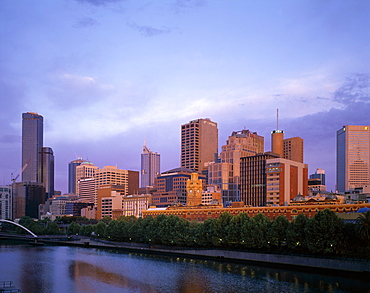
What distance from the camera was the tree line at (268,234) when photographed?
3541 inches

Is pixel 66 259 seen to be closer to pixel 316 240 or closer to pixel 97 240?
pixel 97 240

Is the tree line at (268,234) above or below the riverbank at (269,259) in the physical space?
above

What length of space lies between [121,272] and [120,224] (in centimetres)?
6928

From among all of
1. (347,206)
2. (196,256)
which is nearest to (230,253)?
(196,256)

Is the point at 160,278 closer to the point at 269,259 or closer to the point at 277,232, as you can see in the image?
the point at 269,259

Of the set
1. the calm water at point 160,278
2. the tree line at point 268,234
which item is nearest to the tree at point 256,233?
the tree line at point 268,234

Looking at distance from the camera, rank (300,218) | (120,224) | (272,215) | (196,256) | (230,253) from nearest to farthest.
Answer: (300,218) → (230,253) → (196,256) → (272,215) → (120,224)

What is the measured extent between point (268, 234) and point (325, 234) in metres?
16.5

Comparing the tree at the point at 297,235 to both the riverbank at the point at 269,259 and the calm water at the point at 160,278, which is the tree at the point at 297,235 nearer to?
the riverbank at the point at 269,259

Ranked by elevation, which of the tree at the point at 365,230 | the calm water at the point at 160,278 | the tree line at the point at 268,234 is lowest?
the calm water at the point at 160,278

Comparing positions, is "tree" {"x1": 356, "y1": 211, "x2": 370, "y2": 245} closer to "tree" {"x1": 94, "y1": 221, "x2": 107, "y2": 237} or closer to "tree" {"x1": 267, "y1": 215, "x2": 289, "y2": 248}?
"tree" {"x1": 267, "y1": 215, "x2": 289, "y2": 248}

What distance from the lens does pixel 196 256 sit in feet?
391

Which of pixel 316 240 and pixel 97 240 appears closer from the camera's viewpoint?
pixel 316 240

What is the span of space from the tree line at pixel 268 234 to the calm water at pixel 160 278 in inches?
352
